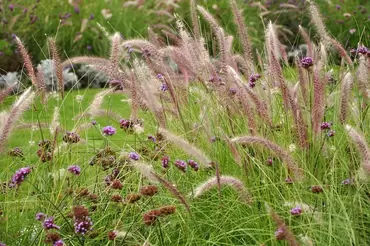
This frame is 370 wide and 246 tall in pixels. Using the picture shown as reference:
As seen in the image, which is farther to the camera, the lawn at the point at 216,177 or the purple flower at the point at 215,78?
the purple flower at the point at 215,78

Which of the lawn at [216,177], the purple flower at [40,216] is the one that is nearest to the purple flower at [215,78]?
the lawn at [216,177]

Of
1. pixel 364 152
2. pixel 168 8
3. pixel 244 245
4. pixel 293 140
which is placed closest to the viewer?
pixel 364 152

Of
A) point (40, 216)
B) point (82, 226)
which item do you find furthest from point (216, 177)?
point (40, 216)

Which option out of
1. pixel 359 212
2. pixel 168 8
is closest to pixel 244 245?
pixel 359 212

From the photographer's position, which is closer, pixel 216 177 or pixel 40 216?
pixel 216 177

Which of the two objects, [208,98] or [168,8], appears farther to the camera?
[168,8]

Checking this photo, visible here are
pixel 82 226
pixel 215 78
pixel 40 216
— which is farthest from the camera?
pixel 215 78

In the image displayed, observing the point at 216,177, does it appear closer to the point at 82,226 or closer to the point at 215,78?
the point at 82,226

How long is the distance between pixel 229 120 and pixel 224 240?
3.05ft

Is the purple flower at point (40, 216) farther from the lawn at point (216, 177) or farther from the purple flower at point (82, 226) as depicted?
the purple flower at point (82, 226)

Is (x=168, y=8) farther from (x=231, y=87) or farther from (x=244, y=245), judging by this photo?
(x=244, y=245)

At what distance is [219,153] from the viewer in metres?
3.69

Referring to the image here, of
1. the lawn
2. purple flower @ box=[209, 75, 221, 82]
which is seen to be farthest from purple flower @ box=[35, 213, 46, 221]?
purple flower @ box=[209, 75, 221, 82]

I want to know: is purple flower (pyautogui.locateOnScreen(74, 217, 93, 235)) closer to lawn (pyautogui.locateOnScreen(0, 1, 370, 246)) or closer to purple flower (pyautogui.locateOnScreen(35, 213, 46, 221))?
lawn (pyautogui.locateOnScreen(0, 1, 370, 246))
